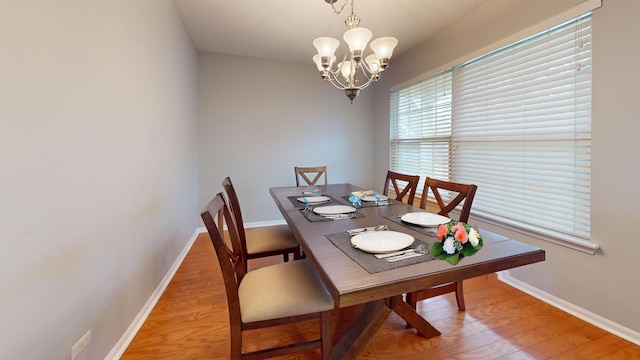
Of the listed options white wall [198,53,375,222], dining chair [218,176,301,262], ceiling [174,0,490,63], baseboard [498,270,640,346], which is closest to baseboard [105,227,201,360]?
dining chair [218,176,301,262]

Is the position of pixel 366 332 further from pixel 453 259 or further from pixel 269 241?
pixel 269 241

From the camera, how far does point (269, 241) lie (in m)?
2.00

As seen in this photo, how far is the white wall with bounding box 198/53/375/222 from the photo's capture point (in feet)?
12.2

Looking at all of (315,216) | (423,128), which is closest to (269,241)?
(315,216)

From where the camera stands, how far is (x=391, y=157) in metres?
4.05

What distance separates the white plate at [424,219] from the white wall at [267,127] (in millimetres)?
2710

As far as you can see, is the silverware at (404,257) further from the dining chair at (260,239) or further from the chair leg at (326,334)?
the dining chair at (260,239)

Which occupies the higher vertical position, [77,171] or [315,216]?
[77,171]

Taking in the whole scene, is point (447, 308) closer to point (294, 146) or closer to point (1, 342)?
point (1, 342)

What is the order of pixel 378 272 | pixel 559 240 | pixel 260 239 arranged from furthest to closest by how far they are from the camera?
pixel 260 239 → pixel 559 240 → pixel 378 272

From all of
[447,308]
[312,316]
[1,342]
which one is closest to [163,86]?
[1,342]

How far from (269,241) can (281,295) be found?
31.8 inches

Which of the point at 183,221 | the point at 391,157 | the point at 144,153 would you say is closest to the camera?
the point at 144,153

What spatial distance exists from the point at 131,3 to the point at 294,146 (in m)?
2.62
